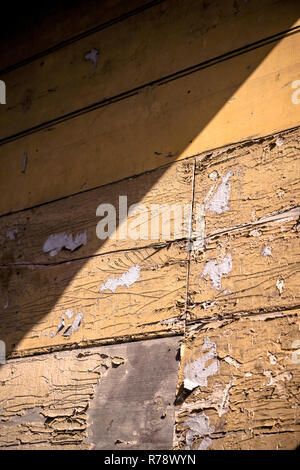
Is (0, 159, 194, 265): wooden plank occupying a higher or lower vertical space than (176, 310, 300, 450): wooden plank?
higher

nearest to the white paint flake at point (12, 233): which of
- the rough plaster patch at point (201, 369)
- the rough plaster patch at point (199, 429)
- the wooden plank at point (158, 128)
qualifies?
the wooden plank at point (158, 128)

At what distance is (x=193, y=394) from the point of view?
1710 mm

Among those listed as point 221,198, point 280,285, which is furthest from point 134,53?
point 280,285

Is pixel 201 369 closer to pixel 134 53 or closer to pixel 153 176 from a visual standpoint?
pixel 153 176

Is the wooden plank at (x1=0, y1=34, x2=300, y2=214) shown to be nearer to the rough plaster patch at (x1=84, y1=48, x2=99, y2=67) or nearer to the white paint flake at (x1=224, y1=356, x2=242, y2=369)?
the rough plaster patch at (x1=84, y1=48, x2=99, y2=67)

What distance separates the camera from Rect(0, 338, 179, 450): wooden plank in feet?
5.74

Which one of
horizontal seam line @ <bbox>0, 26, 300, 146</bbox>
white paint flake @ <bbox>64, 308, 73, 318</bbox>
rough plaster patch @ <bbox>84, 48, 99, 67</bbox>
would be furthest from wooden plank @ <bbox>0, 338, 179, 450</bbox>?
rough plaster patch @ <bbox>84, 48, 99, 67</bbox>

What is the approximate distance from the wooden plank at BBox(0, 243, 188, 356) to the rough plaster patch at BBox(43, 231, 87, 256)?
0.24 ft

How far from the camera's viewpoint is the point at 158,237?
2045 millimetres

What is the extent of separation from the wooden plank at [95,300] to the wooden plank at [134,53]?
78 cm

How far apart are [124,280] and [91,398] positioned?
0.40 meters

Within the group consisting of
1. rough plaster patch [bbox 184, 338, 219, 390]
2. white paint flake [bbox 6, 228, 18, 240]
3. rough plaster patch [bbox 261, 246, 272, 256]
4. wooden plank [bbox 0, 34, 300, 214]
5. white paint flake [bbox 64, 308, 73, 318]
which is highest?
wooden plank [bbox 0, 34, 300, 214]

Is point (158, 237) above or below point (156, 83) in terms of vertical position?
below
